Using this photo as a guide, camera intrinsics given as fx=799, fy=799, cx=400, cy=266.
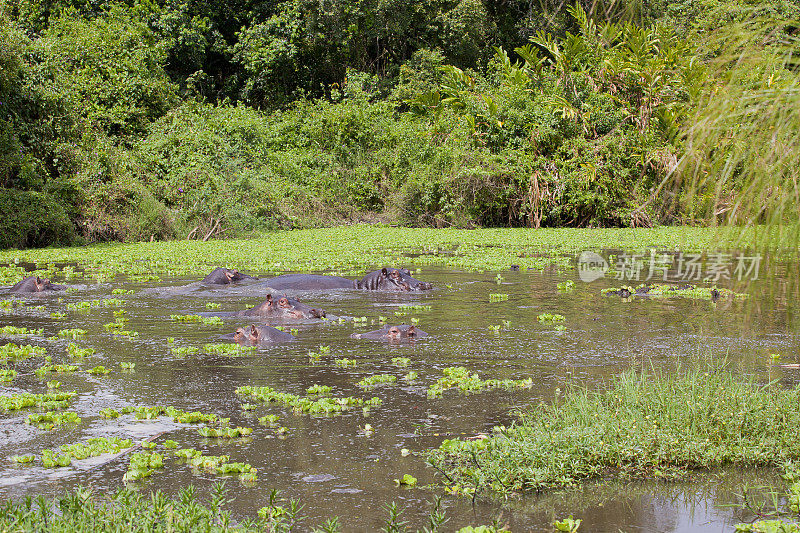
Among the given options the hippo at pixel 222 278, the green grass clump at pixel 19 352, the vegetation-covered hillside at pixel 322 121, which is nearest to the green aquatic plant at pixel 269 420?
the green grass clump at pixel 19 352

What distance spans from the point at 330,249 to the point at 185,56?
759 inches

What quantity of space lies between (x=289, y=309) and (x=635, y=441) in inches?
232

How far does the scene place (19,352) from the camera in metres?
7.45

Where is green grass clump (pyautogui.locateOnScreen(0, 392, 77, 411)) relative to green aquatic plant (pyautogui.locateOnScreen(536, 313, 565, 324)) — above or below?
below

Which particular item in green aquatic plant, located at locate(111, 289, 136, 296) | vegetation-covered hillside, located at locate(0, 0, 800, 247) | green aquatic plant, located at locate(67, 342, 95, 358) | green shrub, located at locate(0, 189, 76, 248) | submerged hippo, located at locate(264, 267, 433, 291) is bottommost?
green aquatic plant, located at locate(67, 342, 95, 358)

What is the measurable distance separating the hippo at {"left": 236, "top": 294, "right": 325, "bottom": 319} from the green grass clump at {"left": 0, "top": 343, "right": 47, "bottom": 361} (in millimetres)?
2756

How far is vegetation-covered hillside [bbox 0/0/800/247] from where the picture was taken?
20.4 metres

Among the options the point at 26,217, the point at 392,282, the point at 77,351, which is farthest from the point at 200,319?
the point at 26,217

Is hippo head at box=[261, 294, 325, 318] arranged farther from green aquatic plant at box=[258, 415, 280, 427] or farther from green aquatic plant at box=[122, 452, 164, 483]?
green aquatic plant at box=[122, 452, 164, 483]

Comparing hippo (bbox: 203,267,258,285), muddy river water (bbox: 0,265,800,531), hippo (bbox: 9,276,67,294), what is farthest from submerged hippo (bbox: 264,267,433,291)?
hippo (bbox: 9,276,67,294)

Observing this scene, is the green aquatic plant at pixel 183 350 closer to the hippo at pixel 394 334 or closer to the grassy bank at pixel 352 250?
the hippo at pixel 394 334

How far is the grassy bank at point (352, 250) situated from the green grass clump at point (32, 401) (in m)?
7.79

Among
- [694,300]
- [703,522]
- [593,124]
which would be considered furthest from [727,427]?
[593,124]

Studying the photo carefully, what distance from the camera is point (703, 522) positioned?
12.5ft
